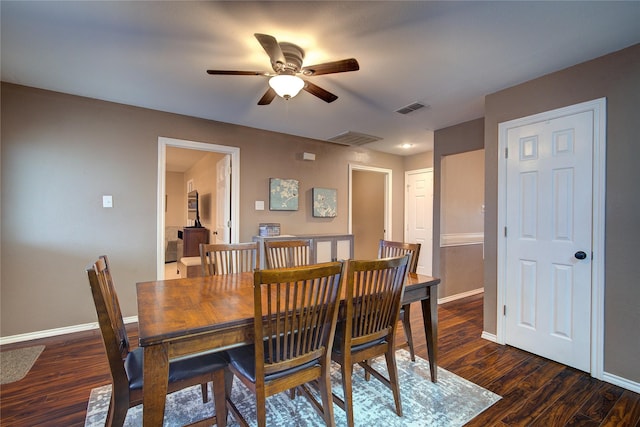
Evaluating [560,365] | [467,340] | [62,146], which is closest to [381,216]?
[467,340]

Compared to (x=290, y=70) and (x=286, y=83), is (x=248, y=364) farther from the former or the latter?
(x=290, y=70)

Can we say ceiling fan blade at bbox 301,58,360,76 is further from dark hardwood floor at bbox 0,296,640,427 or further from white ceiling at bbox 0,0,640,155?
dark hardwood floor at bbox 0,296,640,427

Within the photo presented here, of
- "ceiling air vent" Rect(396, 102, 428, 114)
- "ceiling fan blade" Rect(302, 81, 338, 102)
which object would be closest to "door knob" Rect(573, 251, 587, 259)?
"ceiling air vent" Rect(396, 102, 428, 114)

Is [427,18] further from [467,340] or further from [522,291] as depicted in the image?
[467,340]

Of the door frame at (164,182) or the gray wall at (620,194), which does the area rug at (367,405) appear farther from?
the door frame at (164,182)

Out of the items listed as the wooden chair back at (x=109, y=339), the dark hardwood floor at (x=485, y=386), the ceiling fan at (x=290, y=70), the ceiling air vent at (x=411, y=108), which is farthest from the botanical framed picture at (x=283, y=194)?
the wooden chair back at (x=109, y=339)

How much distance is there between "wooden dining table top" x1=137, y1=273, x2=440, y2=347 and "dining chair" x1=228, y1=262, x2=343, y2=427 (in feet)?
0.42

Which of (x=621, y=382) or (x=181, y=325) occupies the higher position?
(x=181, y=325)

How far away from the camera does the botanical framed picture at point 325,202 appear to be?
4602 mm

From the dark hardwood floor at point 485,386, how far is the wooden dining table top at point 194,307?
2.83 ft

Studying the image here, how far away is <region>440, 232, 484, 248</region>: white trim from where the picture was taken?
13.6 feet

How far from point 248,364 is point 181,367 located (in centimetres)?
32

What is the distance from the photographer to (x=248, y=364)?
1.44 metres

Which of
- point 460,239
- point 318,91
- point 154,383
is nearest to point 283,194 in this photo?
point 318,91
